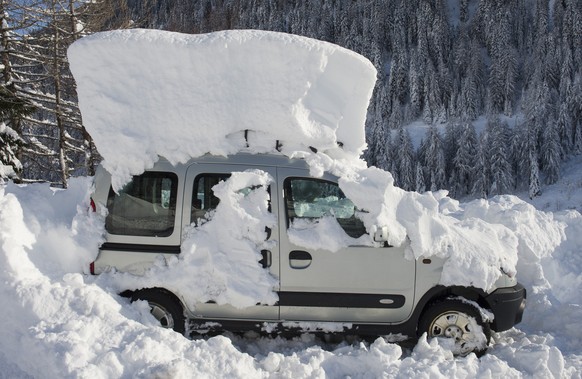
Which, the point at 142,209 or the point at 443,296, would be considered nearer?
the point at 142,209

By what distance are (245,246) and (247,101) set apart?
1.40 metres

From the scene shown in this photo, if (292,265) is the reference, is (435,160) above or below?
above

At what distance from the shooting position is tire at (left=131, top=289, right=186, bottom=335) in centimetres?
439

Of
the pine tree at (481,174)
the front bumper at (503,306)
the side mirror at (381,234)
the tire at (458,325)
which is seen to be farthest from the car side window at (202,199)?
the pine tree at (481,174)

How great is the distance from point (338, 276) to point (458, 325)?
4.14 ft

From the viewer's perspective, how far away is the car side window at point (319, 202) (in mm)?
4434

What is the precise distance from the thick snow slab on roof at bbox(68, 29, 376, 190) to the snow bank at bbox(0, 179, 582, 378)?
0.89 metres

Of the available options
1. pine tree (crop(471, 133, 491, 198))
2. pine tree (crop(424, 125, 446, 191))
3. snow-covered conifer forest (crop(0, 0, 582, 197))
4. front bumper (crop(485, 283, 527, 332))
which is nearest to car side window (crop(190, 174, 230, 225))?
front bumper (crop(485, 283, 527, 332))

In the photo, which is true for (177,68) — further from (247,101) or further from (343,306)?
(343,306)

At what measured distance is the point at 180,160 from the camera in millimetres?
4496

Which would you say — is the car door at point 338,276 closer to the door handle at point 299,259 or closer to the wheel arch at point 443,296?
the door handle at point 299,259

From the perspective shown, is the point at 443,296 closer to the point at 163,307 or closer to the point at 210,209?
the point at 210,209

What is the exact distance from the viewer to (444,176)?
47875 mm

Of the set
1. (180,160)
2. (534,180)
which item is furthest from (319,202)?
(534,180)
